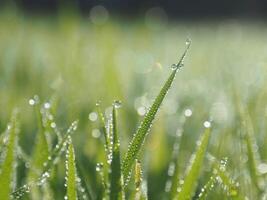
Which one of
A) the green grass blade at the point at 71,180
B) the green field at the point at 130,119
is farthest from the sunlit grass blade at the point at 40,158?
the green grass blade at the point at 71,180

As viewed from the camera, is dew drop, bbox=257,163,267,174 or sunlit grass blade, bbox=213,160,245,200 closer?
sunlit grass blade, bbox=213,160,245,200

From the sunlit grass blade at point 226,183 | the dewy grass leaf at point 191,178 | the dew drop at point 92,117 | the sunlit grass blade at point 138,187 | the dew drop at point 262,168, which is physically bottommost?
the dew drop at point 262,168

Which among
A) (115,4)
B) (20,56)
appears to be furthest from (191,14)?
(20,56)

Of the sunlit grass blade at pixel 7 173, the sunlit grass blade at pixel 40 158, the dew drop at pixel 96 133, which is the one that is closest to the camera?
the sunlit grass blade at pixel 7 173

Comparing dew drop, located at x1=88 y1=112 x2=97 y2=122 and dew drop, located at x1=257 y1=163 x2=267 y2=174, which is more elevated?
dew drop, located at x1=88 y1=112 x2=97 y2=122

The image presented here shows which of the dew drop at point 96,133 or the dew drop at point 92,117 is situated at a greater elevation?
the dew drop at point 92,117

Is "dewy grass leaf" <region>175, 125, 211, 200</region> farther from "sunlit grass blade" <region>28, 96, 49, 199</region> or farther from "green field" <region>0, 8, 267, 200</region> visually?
"sunlit grass blade" <region>28, 96, 49, 199</region>

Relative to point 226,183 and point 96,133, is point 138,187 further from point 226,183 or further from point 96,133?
point 96,133

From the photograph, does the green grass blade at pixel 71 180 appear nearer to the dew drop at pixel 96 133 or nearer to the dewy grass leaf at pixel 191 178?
the dewy grass leaf at pixel 191 178

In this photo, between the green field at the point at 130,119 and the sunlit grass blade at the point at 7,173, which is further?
the green field at the point at 130,119

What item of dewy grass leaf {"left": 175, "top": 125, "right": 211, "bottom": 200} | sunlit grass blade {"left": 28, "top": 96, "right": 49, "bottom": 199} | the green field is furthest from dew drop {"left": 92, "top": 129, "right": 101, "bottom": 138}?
dewy grass leaf {"left": 175, "top": 125, "right": 211, "bottom": 200}

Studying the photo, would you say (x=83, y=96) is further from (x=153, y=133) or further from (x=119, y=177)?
(x=119, y=177)
